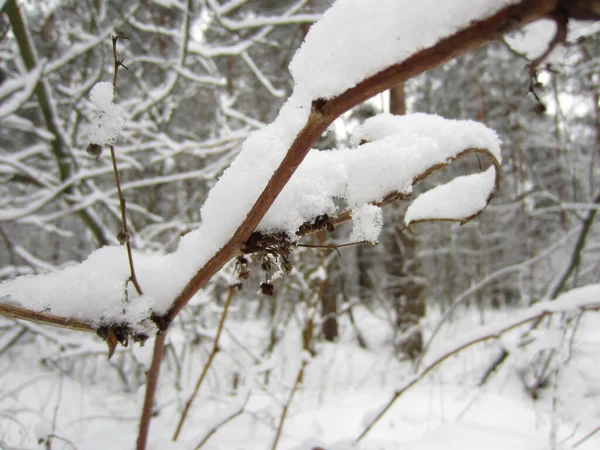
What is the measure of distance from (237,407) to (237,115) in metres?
2.74

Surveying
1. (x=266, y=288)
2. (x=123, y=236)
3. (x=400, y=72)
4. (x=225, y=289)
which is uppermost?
(x=400, y=72)

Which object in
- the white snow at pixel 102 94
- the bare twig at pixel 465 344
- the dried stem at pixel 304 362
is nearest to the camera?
the white snow at pixel 102 94

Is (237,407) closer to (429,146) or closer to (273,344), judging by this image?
(429,146)

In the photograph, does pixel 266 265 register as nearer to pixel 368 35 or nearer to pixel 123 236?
pixel 123 236

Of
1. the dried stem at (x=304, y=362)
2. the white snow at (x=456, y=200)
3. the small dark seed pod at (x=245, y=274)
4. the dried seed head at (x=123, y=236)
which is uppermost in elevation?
the white snow at (x=456, y=200)

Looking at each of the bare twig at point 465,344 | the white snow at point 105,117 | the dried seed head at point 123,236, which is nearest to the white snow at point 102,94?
the white snow at point 105,117

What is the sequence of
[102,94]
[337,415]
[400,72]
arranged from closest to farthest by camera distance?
[400,72], [102,94], [337,415]

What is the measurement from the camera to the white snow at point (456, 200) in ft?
2.06

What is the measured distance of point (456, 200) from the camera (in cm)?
67

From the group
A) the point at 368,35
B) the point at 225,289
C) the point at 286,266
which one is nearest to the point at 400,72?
the point at 368,35

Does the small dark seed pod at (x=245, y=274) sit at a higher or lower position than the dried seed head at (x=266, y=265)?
lower

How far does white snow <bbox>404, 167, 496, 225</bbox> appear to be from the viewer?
628mm

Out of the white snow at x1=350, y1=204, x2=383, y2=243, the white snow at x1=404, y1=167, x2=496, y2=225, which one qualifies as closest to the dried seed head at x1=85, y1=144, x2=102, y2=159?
the white snow at x1=350, y1=204, x2=383, y2=243

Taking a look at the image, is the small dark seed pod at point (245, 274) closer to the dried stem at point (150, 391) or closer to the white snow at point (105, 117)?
the dried stem at point (150, 391)
